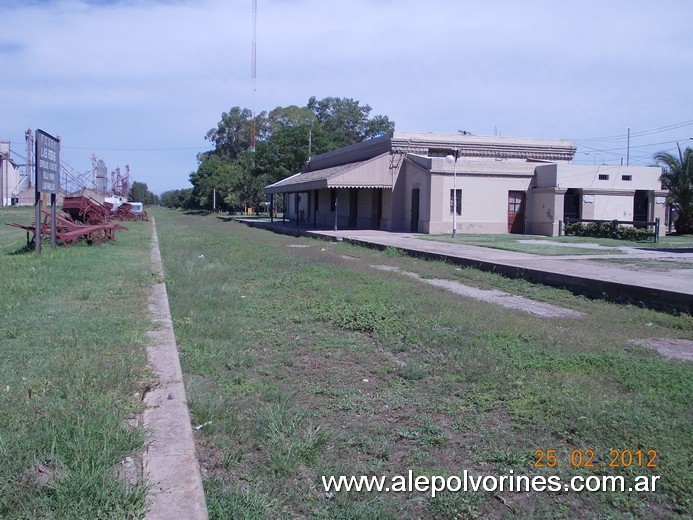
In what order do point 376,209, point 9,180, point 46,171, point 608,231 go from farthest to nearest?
point 9,180, point 376,209, point 608,231, point 46,171

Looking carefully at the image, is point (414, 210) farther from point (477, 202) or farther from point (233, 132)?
point (233, 132)

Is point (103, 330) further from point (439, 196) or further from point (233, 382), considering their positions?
point (439, 196)

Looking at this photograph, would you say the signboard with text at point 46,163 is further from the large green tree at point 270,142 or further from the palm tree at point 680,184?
the large green tree at point 270,142

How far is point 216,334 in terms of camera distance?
8.66 meters

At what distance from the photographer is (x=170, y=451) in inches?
174

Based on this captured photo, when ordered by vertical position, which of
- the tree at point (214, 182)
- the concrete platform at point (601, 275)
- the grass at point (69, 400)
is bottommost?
the grass at point (69, 400)

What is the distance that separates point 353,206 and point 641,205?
17776mm

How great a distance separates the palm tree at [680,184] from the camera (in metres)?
32.8

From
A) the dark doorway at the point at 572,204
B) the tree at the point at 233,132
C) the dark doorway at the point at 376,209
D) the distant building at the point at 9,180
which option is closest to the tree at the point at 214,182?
the tree at the point at 233,132

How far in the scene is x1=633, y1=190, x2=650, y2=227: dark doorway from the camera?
3406 centimetres

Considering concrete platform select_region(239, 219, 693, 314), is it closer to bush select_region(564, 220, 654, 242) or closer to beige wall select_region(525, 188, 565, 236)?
bush select_region(564, 220, 654, 242)

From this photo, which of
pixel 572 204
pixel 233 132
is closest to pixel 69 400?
pixel 572 204

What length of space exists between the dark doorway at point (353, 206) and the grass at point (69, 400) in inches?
1288

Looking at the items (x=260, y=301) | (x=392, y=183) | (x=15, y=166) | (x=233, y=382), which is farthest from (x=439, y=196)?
(x=15, y=166)
